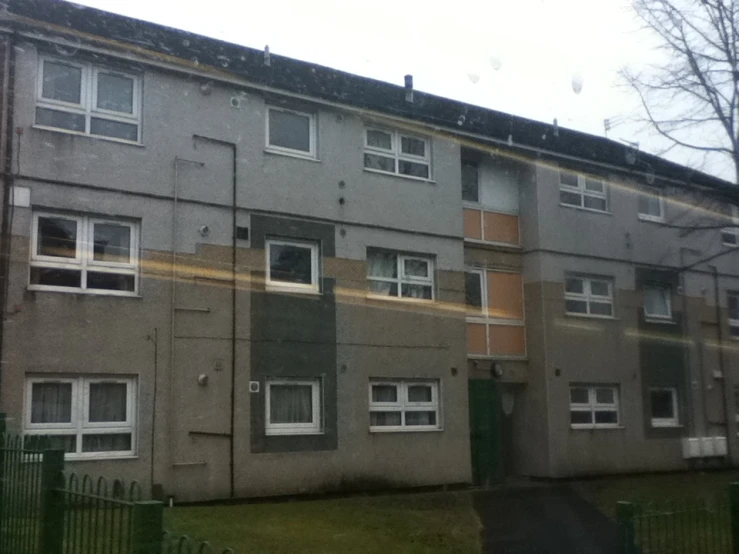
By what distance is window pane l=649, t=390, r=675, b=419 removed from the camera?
21641 mm

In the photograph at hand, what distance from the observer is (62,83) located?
1411 cm

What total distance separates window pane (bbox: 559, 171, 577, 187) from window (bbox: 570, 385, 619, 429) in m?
4.63

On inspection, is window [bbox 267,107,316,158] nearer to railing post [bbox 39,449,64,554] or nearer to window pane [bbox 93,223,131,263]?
window pane [bbox 93,223,131,263]

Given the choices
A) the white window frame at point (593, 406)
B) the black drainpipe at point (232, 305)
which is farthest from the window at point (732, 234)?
the black drainpipe at point (232, 305)

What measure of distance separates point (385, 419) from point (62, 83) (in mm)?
8175

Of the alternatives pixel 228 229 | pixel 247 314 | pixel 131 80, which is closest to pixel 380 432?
pixel 247 314

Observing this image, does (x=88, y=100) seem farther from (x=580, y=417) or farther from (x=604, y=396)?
(x=604, y=396)

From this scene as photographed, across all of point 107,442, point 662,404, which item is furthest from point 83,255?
point 662,404

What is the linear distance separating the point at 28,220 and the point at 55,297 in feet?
3.92

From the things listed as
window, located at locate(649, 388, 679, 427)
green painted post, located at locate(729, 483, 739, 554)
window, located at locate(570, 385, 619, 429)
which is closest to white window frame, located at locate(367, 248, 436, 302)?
window, located at locate(570, 385, 619, 429)

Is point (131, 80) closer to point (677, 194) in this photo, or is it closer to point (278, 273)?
point (278, 273)

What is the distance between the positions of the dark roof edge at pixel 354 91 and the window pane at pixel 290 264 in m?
2.86

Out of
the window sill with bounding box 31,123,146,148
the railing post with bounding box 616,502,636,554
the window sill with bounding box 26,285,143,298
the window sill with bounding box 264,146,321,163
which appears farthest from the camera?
the window sill with bounding box 264,146,321,163

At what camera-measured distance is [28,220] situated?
13.3m
